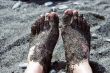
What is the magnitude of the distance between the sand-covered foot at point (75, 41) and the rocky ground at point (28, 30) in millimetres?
172

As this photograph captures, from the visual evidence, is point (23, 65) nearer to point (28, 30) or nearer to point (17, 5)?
point (28, 30)

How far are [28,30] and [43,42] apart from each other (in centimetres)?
71

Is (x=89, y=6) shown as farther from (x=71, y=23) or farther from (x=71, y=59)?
(x=71, y=59)

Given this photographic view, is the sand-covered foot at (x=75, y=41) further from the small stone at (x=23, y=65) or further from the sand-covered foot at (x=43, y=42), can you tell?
the small stone at (x=23, y=65)

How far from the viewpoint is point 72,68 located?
2.95 metres

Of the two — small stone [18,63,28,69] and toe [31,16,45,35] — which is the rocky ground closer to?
small stone [18,63,28,69]

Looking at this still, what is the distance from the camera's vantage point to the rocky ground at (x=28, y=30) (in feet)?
10.8

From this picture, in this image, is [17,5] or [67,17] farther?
[17,5]

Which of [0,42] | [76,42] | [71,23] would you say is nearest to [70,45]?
[76,42]

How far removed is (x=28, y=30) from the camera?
12.9 feet

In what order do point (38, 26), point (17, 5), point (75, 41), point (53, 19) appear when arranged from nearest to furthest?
point (75, 41) < point (53, 19) < point (38, 26) < point (17, 5)

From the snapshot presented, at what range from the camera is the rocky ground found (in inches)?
130

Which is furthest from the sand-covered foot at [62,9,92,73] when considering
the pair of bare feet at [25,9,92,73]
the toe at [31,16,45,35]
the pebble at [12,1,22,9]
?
the pebble at [12,1,22,9]

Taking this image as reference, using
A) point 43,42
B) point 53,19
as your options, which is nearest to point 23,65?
point 43,42
